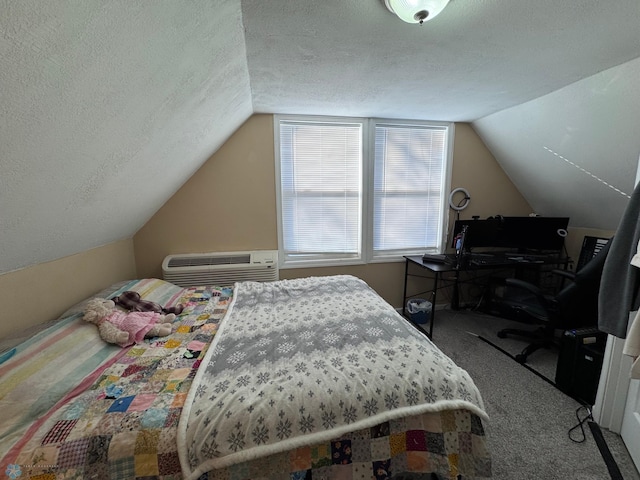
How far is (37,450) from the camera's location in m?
0.75

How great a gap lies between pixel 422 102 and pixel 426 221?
135 centimetres

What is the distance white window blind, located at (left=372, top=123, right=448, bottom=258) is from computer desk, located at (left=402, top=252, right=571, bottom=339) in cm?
32

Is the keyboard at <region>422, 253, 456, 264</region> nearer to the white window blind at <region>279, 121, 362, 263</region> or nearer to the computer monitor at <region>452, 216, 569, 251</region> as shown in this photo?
the computer monitor at <region>452, 216, 569, 251</region>

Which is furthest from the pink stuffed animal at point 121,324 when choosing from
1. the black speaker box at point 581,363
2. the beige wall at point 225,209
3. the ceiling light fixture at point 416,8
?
the black speaker box at point 581,363

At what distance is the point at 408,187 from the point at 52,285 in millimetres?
3102

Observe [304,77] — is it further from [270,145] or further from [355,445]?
[355,445]

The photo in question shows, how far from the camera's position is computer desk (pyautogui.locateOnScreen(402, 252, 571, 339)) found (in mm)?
2404

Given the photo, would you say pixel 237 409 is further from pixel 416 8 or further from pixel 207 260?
pixel 207 260

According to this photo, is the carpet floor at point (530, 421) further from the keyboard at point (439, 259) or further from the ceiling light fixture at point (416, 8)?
the ceiling light fixture at point (416, 8)

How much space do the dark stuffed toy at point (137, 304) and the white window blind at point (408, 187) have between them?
2.10m

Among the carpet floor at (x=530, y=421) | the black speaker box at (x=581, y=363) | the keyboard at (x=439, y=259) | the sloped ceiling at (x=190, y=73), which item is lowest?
the carpet floor at (x=530, y=421)

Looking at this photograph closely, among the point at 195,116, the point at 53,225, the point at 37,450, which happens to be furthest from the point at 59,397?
the point at 195,116

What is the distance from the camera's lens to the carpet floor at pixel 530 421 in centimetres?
129

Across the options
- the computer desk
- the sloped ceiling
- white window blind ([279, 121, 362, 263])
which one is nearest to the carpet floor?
the computer desk
